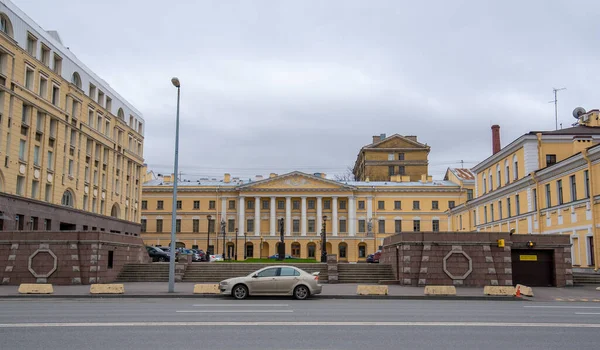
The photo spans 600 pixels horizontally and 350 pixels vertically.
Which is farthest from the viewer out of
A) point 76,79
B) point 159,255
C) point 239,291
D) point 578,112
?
point 578,112

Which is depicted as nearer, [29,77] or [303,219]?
[29,77]

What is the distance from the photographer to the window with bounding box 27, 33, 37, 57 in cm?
4331

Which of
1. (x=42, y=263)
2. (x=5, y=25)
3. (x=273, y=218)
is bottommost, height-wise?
(x=42, y=263)

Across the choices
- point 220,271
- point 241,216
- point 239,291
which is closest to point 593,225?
point 220,271

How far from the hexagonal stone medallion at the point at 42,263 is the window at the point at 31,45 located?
734 inches

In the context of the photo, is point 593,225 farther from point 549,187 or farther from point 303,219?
point 303,219

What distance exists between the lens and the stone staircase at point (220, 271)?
34594 millimetres

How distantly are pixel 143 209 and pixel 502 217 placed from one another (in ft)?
201

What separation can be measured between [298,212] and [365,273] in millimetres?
61401

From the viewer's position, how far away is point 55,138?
156 ft

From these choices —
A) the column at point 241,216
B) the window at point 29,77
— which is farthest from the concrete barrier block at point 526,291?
the column at point 241,216

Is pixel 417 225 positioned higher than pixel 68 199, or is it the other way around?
pixel 68 199

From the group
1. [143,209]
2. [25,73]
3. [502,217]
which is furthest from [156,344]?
[143,209]

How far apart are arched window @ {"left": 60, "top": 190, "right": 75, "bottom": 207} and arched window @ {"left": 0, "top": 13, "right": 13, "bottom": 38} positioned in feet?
49.4
